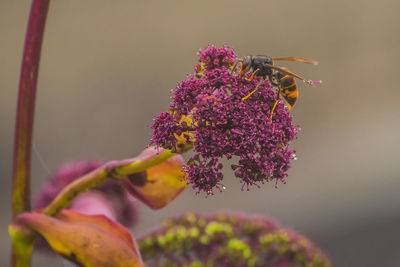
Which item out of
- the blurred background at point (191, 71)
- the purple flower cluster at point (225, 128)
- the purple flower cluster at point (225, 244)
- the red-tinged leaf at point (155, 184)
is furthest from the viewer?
the blurred background at point (191, 71)

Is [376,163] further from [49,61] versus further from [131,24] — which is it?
[49,61]

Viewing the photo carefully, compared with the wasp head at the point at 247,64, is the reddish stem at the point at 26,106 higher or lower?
lower

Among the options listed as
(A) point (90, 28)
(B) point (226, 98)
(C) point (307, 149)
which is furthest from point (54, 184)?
(C) point (307, 149)

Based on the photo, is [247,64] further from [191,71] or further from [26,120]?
[191,71]

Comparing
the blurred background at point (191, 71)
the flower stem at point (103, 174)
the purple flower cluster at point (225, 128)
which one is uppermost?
the blurred background at point (191, 71)

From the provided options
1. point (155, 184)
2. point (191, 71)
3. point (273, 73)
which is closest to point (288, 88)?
point (273, 73)

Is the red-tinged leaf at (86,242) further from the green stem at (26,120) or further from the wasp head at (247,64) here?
the wasp head at (247,64)

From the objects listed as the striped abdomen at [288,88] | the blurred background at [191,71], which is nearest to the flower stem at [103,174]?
the striped abdomen at [288,88]
